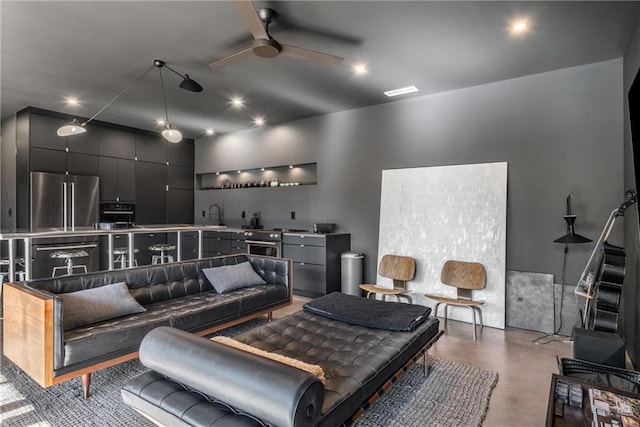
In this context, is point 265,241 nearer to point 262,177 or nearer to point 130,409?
point 262,177

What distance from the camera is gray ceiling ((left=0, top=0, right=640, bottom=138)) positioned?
9.02ft

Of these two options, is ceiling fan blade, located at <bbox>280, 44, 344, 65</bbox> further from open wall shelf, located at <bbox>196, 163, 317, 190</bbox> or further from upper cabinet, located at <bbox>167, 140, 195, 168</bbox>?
upper cabinet, located at <bbox>167, 140, 195, 168</bbox>

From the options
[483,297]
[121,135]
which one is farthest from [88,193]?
[483,297]

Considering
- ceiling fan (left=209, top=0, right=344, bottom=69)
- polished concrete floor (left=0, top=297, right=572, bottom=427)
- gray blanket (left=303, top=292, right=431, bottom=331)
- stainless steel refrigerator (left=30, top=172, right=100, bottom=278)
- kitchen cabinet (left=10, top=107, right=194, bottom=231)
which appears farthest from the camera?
kitchen cabinet (left=10, top=107, right=194, bottom=231)

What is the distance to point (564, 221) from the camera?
3.84 metres

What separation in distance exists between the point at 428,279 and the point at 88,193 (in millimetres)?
6173

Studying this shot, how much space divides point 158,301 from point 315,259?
242 centimetres

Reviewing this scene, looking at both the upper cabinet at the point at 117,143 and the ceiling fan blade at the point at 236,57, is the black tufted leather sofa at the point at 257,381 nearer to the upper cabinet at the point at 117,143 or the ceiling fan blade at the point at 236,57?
the ceiling fan blade at the point at 236,57

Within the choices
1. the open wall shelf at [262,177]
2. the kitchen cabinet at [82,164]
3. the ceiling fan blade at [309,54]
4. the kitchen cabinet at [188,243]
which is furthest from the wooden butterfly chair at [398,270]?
the kitchen cabinet at [82,164]

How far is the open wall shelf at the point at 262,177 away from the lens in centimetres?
637

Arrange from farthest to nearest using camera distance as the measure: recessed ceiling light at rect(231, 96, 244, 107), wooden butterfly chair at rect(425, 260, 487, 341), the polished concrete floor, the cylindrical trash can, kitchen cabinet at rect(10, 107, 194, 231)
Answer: kitchen cabinet at rect(10, 107, 194, 231)
the cylindrical trash can
recessed ceiling light at rect(231, 96, 244, 107)
wooden butterfly chair at rect(425, 260, 487, 341)
the polished concrete floor

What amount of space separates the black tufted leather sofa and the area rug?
1.07 ft

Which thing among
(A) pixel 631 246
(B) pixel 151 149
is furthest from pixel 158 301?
(B) pixel 151 149

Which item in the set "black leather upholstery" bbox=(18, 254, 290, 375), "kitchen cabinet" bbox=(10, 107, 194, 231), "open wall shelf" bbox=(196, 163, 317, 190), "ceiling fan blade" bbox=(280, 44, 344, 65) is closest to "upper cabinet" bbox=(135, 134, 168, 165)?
"kitchen cabinet" bbox=(10, 107, 194, 231)
